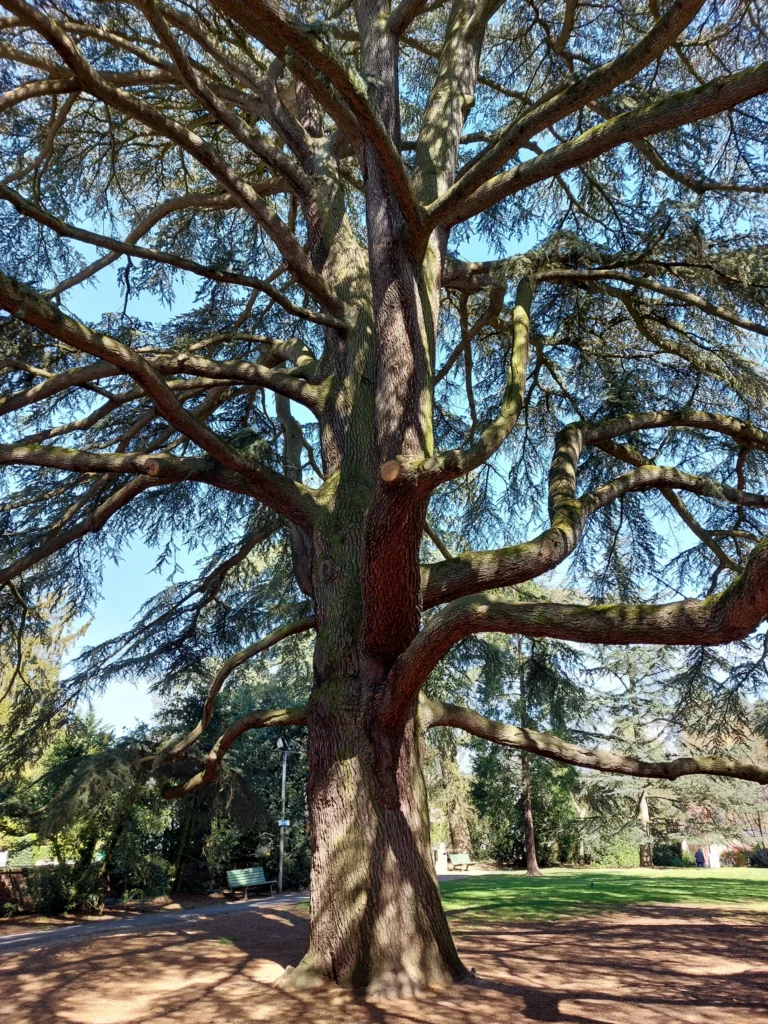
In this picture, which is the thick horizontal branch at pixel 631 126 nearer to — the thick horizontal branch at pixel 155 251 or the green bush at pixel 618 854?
the thick horizontal branch at pixel 155 251

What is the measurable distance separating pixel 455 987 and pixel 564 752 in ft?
5.69

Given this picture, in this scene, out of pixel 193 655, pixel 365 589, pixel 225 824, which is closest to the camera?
pixel 365 589

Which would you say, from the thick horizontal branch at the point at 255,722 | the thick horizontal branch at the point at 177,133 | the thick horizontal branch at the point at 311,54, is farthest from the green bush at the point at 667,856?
the thick horizontal branch at the point at 311,54

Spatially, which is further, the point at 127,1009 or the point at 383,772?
the point at 383,772

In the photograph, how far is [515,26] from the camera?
27.2 ft

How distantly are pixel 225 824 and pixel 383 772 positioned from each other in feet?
39.6

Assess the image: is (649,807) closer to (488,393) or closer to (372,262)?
(488,393)

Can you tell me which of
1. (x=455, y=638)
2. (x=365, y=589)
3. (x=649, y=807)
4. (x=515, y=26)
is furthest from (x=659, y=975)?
(x=649, y=807)

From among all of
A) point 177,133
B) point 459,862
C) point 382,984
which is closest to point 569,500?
point 382,984

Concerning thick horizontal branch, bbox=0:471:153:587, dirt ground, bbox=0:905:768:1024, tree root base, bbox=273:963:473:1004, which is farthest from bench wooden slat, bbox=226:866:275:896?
tree root base, bbox=273:963:473:1004

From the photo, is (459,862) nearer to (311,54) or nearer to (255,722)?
(255,722)

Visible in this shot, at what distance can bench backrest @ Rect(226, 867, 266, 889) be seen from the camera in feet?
46.4

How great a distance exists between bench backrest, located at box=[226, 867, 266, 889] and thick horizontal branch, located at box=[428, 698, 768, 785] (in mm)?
10487

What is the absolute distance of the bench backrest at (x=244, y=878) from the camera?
1414 centimetres
